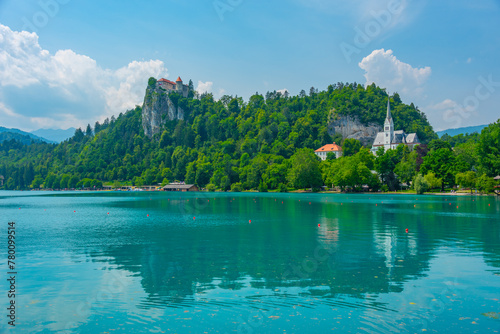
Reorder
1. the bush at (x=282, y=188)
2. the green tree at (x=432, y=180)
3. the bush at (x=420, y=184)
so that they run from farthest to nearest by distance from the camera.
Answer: the bush at (x=282, y=188)
the green tree at (x=432, y=180)
the bush at (x=420, y=184)

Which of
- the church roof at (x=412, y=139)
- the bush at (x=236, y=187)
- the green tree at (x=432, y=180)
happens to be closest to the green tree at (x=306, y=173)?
the bush at (x=236, y=187)

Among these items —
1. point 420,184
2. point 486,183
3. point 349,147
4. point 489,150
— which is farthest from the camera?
point 349,147

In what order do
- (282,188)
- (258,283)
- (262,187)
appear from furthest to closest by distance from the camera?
(262,187), (282,188), (258,283)

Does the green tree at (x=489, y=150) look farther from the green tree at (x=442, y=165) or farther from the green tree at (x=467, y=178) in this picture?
the green tree at (x=442, y=165)

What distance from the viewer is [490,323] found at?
43.2 feet

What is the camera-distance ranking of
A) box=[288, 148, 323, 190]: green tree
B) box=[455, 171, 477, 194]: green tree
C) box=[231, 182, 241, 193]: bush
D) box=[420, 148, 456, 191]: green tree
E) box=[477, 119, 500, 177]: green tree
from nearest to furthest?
box=[477, 119, 500, 177]: green tree
box=[455, 171, 477, 194]: green tree
box=[420, 148, 456, 191]: green tree
box=[288, 148, 323, 190]: green tree
box=[231, 182, 241, 193]: bush

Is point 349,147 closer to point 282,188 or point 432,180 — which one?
point 282,188

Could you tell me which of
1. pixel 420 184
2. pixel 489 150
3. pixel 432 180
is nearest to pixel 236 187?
pixel 420 184

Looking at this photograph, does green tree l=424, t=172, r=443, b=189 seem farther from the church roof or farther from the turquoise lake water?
the turquoise lake water

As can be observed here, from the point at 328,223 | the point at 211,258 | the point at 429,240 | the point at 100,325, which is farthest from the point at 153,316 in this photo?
the point at 328,223

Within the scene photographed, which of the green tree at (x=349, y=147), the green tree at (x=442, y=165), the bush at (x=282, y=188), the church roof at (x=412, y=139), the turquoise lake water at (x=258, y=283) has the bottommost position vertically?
the turquoise lake water at (x=258, y=283)

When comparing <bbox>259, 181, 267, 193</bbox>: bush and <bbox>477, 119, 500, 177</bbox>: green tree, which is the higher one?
<bbox>477, 119, 500, 177</bbox>: green tree

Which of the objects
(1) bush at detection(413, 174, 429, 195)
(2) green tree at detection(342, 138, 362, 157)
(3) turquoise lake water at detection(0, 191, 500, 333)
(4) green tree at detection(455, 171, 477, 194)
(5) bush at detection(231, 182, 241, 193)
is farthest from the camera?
(2) green tree at detection(342, 138, 362, 157)

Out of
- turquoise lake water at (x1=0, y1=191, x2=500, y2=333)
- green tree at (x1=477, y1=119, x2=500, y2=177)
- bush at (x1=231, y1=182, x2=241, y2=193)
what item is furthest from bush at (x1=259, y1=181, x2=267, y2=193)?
turquoise lake water at (x1=0, y1=191, x2=500, y2=333)
